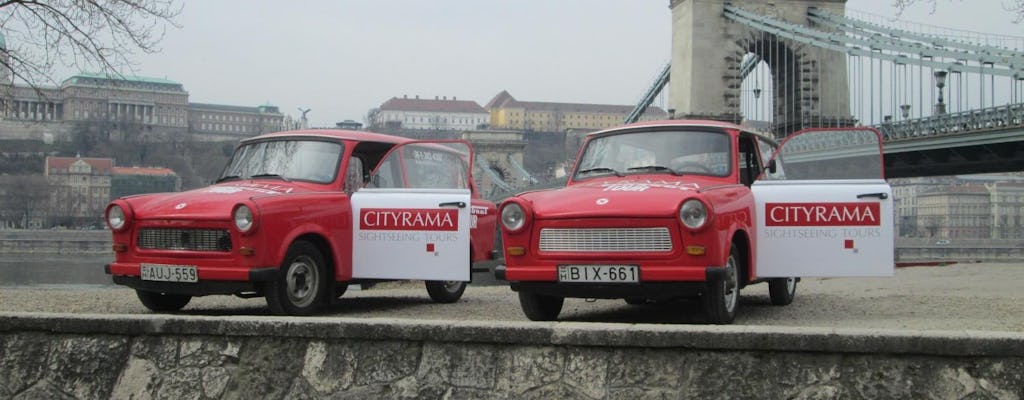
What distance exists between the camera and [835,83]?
1801 inches

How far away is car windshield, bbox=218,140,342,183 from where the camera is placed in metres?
7.48

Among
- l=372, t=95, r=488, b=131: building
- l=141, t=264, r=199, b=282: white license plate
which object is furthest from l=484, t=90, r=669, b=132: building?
l=141, t=264, r=199, b=282: white license plate

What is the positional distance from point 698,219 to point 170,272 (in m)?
3.26

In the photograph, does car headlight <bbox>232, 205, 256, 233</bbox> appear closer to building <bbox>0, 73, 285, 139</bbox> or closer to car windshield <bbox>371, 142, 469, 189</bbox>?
car windshield <bbox>371, 142, 469, 189</bbox>

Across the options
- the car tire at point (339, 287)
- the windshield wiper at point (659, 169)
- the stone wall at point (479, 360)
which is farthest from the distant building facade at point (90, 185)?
the stone wall at point (479, 360)

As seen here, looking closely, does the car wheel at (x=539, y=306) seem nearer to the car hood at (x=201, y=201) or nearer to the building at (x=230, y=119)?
the car hood at (x=201, y=201)

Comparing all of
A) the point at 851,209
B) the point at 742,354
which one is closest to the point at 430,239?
the point at 851,209

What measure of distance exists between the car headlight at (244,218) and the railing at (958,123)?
2870 centimetres

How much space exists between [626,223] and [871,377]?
2.31m

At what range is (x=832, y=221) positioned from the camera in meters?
6.79

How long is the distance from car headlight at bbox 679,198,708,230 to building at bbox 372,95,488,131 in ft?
464

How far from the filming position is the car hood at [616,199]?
584 cm

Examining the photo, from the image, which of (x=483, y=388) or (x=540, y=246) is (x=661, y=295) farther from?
(x=483, y=388)

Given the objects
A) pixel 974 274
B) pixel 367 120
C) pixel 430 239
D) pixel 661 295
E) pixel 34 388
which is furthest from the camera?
pixel 367 120
